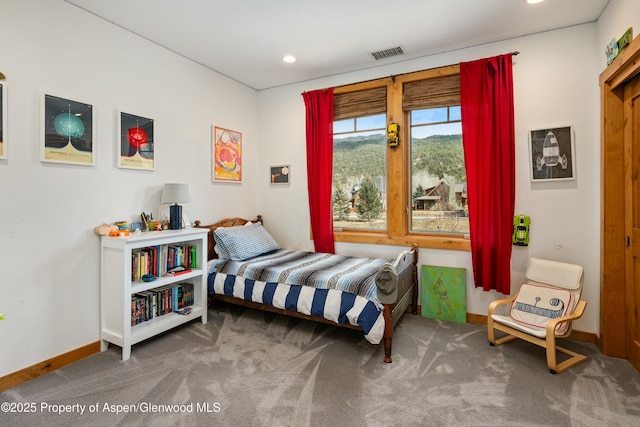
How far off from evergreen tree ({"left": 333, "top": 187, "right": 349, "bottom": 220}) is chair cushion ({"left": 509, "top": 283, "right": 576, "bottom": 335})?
Answer: 2062 millimetres

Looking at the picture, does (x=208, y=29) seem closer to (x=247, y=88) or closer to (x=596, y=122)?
(x=247, y=88)

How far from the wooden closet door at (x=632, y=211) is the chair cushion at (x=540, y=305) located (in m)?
0.37

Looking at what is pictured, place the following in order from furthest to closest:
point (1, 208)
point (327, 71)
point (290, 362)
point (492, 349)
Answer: point (327, 71)
point (492, 349)
point (290, 362)
point (1, 208)

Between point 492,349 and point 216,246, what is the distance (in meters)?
2.91

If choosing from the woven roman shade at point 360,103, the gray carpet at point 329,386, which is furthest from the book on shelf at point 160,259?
the woven roman shade at point 360,103

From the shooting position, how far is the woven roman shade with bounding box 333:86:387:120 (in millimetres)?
3664

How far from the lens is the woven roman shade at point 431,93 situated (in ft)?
10.7

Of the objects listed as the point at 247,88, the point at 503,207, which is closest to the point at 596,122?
the point at 503,207

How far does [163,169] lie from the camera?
3197 millimetres

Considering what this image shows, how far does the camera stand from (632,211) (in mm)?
2367

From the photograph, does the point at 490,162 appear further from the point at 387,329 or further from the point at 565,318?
the point at 387,329

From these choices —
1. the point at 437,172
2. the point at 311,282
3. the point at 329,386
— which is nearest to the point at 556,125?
the point at 437,172

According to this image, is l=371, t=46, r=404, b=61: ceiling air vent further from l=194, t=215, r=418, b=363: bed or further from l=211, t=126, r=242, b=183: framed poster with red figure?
l=194, t=215, r=418, b=363: bed

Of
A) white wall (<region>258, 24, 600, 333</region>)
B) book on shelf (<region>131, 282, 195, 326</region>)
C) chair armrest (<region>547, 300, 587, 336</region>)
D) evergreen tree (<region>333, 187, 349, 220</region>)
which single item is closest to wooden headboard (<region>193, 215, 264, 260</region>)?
book on shelf (<region>131, 282, 195, 326</region>)
